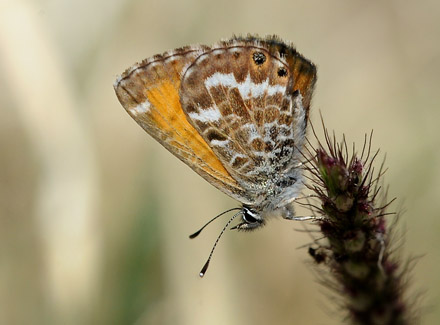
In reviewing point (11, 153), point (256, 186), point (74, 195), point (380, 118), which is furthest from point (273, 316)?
point (11, 153)

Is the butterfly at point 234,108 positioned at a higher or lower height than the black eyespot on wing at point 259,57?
lower

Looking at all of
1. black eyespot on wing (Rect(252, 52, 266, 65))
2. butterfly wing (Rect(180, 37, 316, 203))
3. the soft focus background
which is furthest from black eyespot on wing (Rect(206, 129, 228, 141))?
the soft focus background

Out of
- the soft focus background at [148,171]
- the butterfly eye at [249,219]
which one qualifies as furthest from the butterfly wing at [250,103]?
the soft focus background at [148,171]

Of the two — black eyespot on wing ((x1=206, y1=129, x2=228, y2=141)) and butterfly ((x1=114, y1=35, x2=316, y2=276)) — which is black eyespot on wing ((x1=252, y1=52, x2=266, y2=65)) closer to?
butterfly ((x1=114, y1=35, x2=316, y2=276))

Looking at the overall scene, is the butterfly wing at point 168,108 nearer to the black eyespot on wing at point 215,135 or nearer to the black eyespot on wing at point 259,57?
the black eyespot on wing at point 215,135

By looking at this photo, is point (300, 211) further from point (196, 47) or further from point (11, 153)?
point (11, 153)

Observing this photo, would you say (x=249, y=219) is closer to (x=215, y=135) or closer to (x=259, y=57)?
(x=215, y=135)

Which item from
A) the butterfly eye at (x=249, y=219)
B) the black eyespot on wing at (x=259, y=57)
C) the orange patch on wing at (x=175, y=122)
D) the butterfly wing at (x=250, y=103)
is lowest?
the butterfly eye at (x=249, y=219)

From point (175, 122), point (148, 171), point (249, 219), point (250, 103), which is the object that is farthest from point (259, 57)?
point (148, 171)
